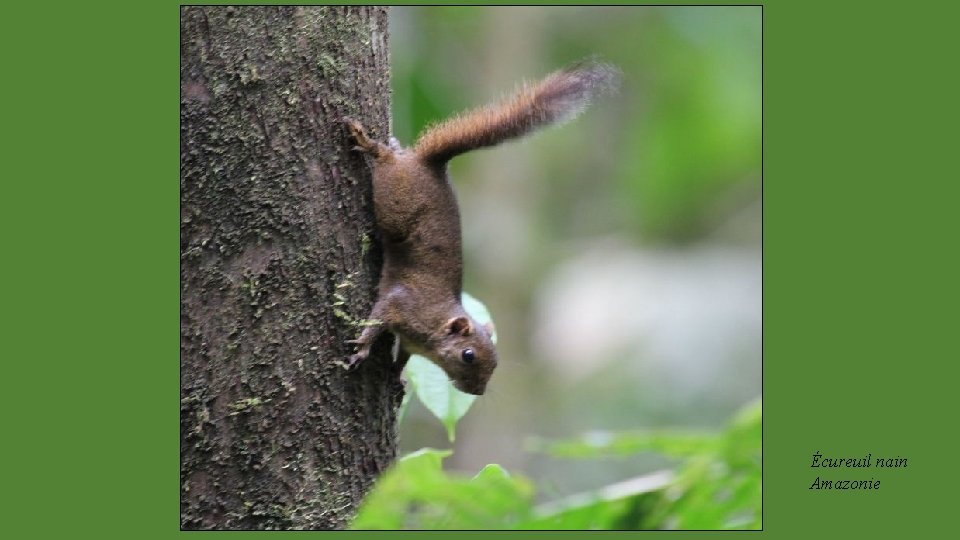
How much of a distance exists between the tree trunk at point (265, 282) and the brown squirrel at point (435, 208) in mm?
206

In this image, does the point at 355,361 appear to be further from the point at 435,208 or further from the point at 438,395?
the point at 435,208

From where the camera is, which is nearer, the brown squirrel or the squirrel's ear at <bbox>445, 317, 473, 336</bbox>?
the brown squirrel

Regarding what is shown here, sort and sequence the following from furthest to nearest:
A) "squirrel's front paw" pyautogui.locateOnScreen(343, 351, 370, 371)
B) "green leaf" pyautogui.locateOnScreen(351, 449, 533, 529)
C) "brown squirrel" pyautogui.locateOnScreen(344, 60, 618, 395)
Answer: "brown squirrel" pyautogui.locateOnScreen(344, 60, 618, 395)
"squirrel's front paw" pyautogui.locateOnScreen(343, 351, 370, 371)
"green leaf" pyautogui.locateOnScreen(351, 449, 533, 529)

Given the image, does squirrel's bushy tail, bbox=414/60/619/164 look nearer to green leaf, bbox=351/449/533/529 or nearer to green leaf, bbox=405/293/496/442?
green leaf, bbox=405/293/496/442

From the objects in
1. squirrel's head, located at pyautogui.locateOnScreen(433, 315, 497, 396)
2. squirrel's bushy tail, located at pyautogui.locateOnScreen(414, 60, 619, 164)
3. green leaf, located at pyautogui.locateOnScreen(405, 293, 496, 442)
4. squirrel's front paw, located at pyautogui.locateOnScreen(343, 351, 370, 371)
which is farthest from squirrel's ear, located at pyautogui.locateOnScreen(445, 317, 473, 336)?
squirrel's front paw, located at pyautogui.locateOnScreen(343, 351, 370, 371)

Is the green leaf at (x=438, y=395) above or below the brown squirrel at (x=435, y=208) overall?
below

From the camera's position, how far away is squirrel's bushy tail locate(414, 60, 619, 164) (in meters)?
2.88

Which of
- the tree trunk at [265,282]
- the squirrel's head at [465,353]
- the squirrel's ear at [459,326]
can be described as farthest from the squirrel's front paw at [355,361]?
the squirrel's ear at [459,326]

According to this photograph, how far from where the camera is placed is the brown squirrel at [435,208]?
2.68 meters

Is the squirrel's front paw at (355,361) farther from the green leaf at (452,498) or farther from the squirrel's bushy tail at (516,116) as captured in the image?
the green leaf at (452,498)

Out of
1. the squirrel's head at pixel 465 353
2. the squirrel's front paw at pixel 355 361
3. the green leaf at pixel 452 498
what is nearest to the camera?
the green leaf at pixel 452 498

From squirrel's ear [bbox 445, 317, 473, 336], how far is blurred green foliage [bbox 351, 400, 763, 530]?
72.9 inches

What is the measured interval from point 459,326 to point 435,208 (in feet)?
1.45

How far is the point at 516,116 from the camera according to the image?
9.58ft
